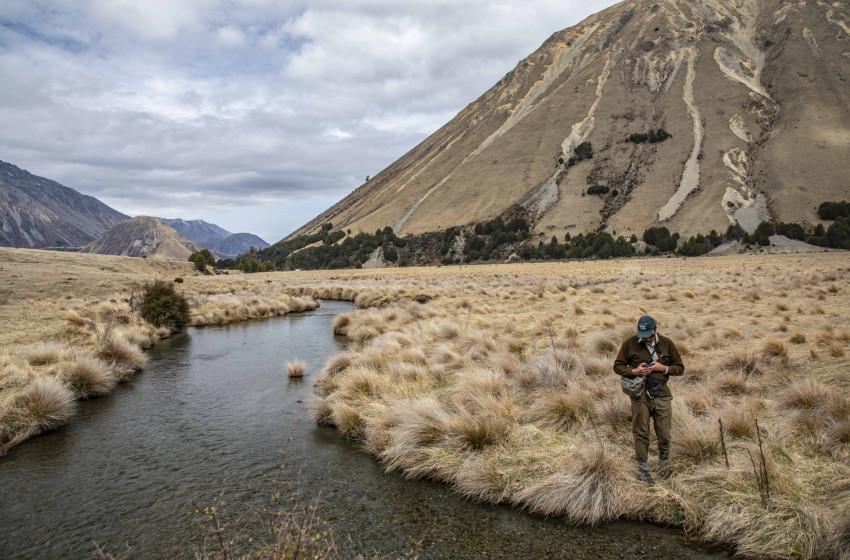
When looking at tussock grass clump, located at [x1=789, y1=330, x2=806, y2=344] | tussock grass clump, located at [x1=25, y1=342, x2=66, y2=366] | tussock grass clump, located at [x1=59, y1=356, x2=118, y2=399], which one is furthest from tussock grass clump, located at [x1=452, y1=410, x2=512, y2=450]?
tussock grass clump, located at [x1=25, y1=342, x2=66, y2=366]

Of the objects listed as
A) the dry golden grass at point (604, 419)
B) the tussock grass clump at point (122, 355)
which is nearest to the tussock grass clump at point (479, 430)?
the dry golden grass at point (604, 419)

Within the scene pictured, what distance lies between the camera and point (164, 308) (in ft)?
72.4

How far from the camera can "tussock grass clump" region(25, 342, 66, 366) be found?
11945 mm

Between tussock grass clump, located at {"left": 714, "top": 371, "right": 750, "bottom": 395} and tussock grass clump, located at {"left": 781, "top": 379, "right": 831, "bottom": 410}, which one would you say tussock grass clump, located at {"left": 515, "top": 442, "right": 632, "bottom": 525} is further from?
tussock grass clump, located at {"left": 714, "top": 371, "right": 750, "bottom": 395}

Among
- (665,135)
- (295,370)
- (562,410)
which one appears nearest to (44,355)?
(295,370)

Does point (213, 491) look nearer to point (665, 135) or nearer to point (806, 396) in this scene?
point (806, 396)

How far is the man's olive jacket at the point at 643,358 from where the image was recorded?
18.7 feet

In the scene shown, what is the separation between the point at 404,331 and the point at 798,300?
52.4 ft

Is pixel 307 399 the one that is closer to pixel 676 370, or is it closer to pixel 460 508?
pixel 460 508

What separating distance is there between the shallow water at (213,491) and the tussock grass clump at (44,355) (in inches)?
87.8

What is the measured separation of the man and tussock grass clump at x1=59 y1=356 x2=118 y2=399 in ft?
41.0

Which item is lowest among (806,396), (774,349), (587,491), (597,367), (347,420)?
(347,420)

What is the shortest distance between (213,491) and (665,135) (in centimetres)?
14824

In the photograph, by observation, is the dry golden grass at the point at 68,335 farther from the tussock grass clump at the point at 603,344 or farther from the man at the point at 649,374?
the tussock grass clump at the point at 603,344
